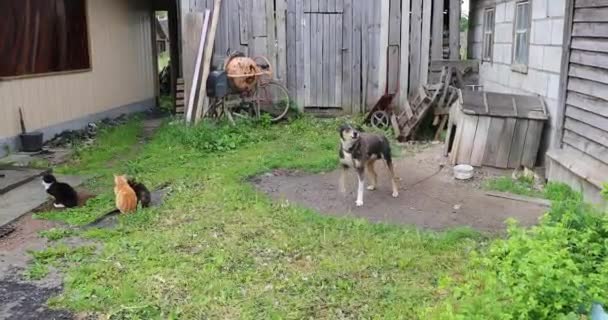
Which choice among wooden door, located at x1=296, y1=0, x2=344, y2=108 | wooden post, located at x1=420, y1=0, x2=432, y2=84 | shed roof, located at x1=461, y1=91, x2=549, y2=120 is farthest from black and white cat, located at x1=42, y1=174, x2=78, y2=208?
wooden post, located at x1=420, y1=0, x2=432, y2=84

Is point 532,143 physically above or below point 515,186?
above

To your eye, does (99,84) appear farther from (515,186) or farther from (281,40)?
(515,186)

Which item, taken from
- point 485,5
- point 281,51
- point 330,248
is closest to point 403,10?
point 485,5

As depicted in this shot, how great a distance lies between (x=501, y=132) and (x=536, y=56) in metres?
1.23

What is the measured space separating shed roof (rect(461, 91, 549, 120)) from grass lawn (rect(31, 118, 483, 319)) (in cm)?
249

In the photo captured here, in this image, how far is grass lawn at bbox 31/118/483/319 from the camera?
359cm

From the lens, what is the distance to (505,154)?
22.0 ft

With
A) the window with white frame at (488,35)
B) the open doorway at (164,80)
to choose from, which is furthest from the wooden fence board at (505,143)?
the open doorway at (164,80)

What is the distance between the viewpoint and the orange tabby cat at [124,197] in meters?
5.27

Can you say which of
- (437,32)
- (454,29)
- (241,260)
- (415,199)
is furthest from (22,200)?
(454,29)

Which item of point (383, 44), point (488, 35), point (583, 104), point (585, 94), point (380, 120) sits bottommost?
point (380, 120)

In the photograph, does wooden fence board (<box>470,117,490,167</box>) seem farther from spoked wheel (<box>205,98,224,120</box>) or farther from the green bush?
spoked wheel (<box>205,98,224,120</box>)

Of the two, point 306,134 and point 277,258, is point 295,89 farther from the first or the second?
point 277,258

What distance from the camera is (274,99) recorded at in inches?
411
